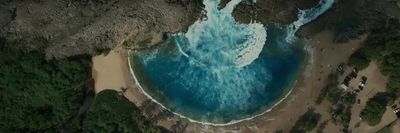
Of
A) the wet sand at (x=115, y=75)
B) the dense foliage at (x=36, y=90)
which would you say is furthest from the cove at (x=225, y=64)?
the dense foliage at (x=36, y=90)

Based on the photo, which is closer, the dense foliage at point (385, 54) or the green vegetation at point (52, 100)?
the green vegetation at point (52, 100)

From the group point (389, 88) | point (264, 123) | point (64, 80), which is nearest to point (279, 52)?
point (264, 123)

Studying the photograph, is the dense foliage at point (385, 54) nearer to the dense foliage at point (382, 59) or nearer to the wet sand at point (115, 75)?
the dense foliage at point (382, 59)

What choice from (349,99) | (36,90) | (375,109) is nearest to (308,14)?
(349,99)

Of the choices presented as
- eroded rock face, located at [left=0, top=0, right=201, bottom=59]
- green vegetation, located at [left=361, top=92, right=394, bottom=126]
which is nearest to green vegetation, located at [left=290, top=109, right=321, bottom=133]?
green vegetation, located at [left=361, top=92, right=394, bottom=126]

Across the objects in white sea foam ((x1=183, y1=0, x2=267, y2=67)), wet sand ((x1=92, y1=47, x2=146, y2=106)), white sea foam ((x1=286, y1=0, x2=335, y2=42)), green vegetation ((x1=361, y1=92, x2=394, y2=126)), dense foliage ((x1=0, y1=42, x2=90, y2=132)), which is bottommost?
dense foliage ((x1=0, y1=42, x2=90, y2=132))

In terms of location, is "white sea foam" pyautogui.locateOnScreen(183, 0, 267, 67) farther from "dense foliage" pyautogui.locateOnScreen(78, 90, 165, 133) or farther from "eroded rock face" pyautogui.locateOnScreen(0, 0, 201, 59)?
"dense foliage" pyautogui.locateOnScreen(78, 90, 165, 133)

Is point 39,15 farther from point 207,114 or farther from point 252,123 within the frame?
point 252,123
